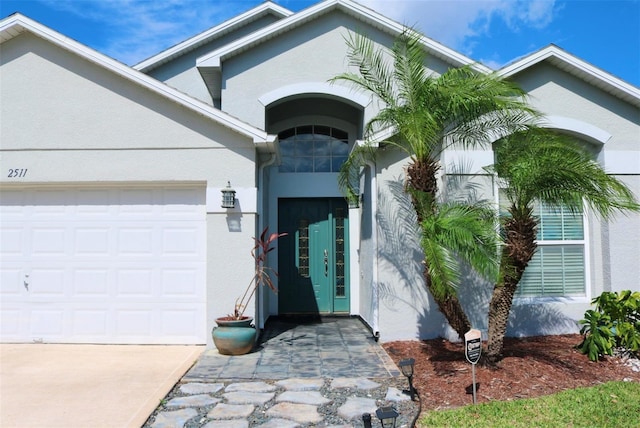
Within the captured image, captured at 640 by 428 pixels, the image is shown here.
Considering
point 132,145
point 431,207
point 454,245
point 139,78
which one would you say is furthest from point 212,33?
point 454,245

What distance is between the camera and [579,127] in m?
8.75

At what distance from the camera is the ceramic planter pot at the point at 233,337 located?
7.47 metres

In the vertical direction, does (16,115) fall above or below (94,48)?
below

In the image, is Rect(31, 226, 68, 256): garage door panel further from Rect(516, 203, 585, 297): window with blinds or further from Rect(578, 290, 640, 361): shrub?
Rect(578, 290, 640, 361): shrub

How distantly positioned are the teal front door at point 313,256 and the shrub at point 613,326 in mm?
5270

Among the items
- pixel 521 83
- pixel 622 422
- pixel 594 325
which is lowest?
pixel 622 422

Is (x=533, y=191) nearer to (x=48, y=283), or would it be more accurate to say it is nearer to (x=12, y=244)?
(x=48, y=283)

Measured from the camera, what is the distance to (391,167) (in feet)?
28.3

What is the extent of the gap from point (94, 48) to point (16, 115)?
5.96 feet

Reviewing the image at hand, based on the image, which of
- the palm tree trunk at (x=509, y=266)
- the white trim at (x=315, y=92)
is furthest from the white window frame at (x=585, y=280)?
the white trim at (x=315, y=92)

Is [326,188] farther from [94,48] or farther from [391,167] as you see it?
[94,48]

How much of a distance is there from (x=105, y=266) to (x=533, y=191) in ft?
23.1

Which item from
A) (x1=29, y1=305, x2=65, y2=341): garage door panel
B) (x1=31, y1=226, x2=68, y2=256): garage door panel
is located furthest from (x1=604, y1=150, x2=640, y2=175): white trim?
(x1=29, y1=305, x2=65, y2=341): garage door panel

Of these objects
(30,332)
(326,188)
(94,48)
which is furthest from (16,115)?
(326,188)
